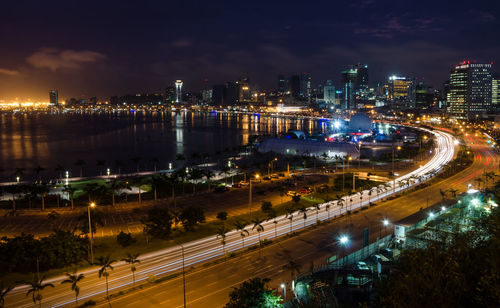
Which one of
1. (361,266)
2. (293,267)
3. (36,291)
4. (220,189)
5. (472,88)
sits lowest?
(36,291)

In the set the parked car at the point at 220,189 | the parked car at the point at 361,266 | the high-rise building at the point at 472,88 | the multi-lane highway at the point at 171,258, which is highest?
the high-rise building at the point at 472,88

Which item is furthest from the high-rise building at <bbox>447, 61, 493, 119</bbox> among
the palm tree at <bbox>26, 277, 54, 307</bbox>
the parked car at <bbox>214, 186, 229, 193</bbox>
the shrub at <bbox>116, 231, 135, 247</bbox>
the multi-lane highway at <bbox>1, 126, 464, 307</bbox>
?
the palm tree at <bbox>26, 277, 54, 307</bbox>

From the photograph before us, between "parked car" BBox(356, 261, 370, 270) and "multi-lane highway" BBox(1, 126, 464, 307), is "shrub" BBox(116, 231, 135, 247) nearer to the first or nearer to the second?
"multi-lane highway" BBox(1, 126, 464, 307)

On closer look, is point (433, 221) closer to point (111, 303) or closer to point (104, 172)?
point (111, 303)

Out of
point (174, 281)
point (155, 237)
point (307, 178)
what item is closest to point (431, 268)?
point (174, 281)

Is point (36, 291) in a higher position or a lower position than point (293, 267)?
lower

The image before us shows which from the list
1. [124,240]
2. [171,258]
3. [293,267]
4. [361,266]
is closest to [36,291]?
[124,240]

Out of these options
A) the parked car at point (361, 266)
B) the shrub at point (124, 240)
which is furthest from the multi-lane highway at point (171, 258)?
the parked car at point (361, 266)

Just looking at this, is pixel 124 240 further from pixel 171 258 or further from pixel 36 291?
pixel 36 291

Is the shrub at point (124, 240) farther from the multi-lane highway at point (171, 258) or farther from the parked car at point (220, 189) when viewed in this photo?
the parked car at point (220, 189)
